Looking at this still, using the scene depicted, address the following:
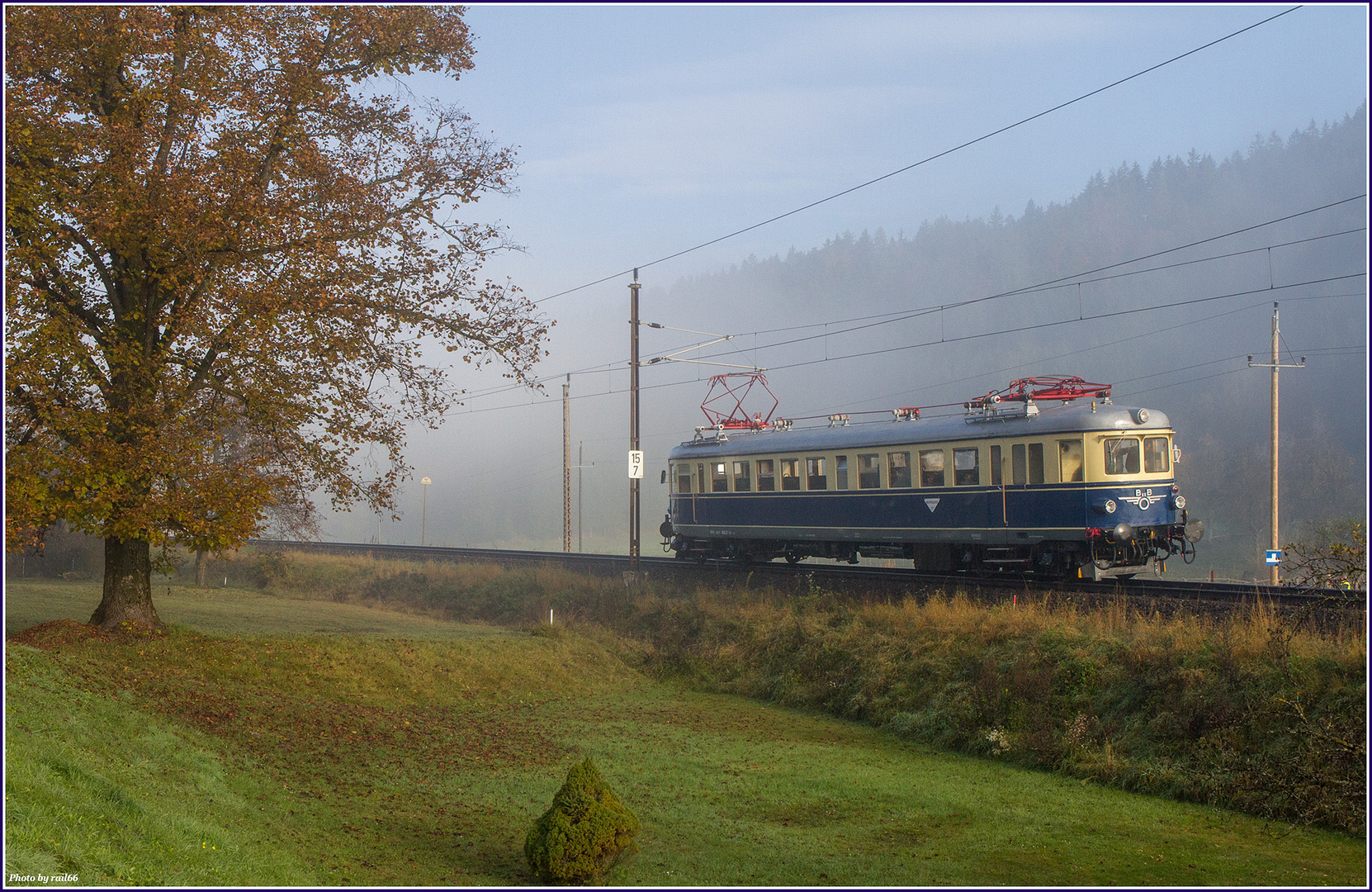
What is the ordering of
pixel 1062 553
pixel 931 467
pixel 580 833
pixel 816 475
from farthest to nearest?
pixel 816 475 < pixel 931 467 < pixel 1062 553 < pixel 580 833

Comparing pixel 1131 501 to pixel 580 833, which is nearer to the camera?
pixel 580 833

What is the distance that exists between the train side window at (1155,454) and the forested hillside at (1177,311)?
2098 inches

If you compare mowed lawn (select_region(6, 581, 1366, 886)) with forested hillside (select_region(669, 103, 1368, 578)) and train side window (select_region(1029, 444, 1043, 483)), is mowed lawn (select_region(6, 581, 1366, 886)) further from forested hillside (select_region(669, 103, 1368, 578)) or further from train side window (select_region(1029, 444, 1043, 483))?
forested hillside (select_region(669, 103, 1368, 578))

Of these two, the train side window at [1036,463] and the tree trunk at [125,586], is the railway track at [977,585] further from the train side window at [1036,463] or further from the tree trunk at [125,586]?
the tree trunk at [125,586]

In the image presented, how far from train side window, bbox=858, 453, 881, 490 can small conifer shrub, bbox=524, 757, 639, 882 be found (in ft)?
48.1

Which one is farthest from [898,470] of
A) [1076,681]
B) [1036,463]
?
[1076,681]

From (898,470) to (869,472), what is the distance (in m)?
0.85

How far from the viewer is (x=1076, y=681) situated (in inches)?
544

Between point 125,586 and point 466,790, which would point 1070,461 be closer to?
point 466,790

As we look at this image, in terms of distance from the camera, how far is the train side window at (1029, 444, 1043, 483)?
63.7ft

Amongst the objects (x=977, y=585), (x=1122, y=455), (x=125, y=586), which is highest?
(x=1122, y=455)

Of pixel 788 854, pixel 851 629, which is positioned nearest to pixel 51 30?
pixel 788 854

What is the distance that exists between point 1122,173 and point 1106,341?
42.4 meters

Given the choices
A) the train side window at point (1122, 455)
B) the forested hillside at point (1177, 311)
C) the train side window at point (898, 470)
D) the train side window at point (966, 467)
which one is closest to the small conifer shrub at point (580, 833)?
the train side window at point (966, 467)
